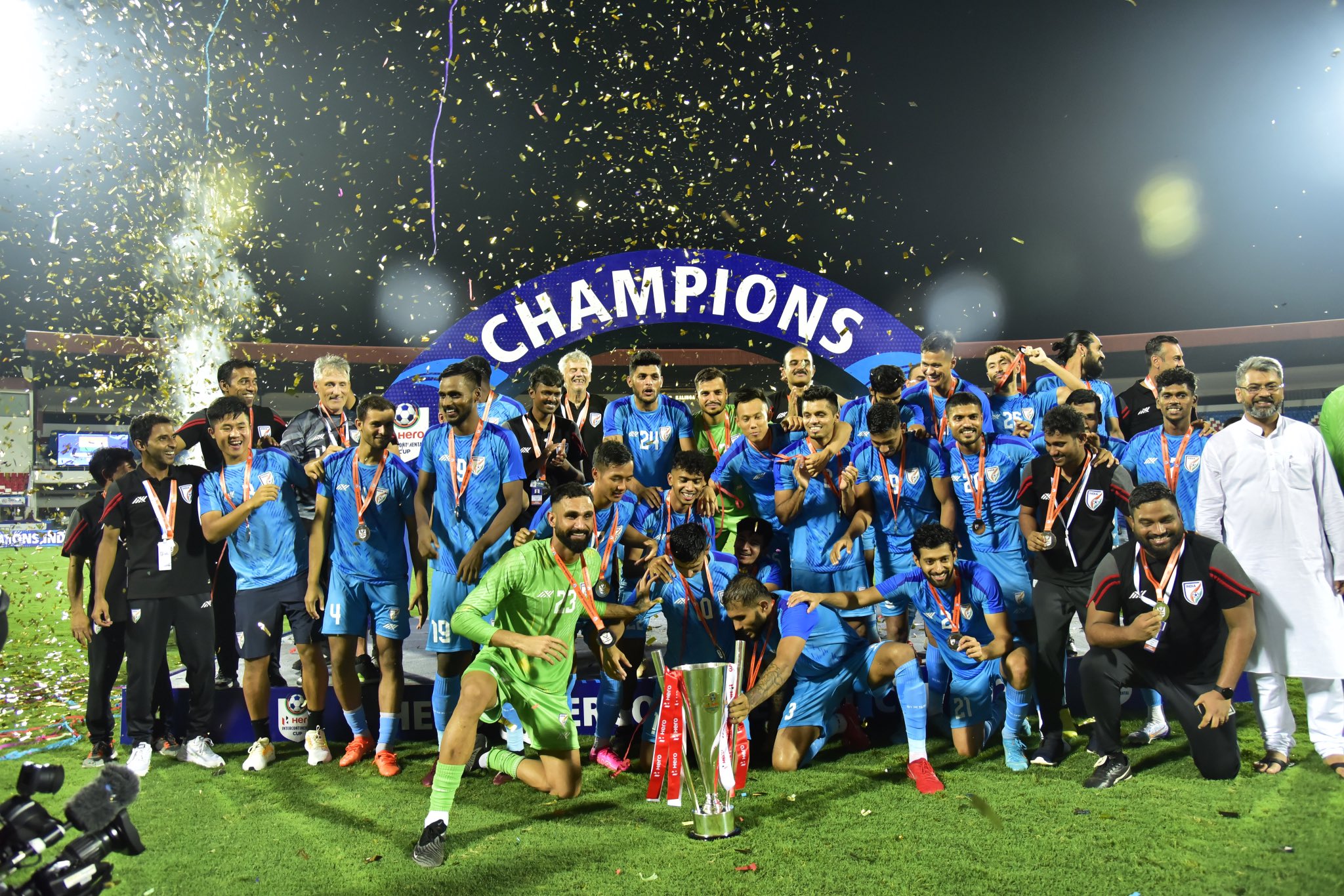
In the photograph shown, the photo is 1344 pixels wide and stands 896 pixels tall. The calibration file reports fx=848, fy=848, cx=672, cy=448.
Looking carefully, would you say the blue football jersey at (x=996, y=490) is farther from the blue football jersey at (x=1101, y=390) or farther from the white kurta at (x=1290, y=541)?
the white kurta at (x=1290, y=541)

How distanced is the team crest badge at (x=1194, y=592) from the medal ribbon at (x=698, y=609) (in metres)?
2.39

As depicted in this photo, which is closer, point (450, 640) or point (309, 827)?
point (309, 827)

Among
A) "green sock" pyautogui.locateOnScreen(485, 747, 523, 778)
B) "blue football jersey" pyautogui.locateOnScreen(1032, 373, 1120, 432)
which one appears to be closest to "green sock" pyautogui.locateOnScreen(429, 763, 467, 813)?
"green sock" pyautogui.locateOnScreen(485, 747, 523, 778)

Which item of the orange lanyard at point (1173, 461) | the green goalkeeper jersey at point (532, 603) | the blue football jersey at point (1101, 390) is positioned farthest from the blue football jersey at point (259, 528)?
the orange lanyard at point (1173, 461)

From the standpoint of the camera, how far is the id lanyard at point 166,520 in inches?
196

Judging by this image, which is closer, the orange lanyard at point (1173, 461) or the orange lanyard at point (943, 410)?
the orange lanyard at point (1173, 461)

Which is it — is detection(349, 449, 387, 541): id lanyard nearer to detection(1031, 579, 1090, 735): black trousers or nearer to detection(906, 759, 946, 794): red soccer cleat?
detection(906, 759, 946, 794): red soccer cleat

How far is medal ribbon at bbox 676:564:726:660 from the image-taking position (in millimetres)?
4863

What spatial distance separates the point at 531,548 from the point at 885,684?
7.28 feet

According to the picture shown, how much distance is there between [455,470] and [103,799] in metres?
3.30

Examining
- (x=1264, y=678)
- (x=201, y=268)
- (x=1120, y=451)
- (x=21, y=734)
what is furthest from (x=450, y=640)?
(x=201, y=268)

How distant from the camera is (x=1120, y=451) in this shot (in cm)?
589

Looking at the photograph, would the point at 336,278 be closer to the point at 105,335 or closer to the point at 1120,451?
the point at 105,335

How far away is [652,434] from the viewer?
19.3 feet
